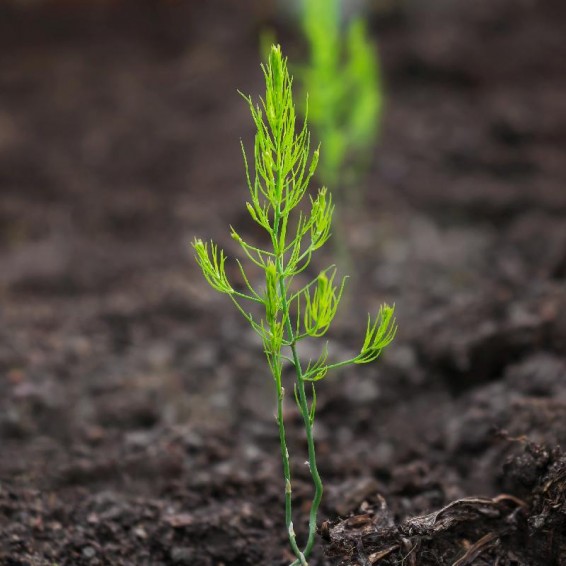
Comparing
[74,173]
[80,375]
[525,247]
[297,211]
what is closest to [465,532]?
[80,375]

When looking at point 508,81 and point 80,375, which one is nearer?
point 80,375

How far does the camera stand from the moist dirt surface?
198 cm

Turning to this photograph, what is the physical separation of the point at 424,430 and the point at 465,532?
815mm

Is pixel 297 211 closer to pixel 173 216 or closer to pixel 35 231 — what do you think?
pixel 173 216

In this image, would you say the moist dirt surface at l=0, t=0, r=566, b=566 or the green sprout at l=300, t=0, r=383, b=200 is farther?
the green sprout at l=300, t=0, r=383, b=200

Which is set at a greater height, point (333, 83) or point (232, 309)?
point (333, 83)

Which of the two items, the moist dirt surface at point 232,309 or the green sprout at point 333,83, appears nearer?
the moist dirt surface at point 232,309

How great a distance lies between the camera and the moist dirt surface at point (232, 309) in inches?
78.0

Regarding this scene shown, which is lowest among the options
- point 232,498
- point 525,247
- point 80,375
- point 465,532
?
point 465,532

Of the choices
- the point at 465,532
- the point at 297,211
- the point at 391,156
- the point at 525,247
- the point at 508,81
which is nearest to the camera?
the point at 465,532

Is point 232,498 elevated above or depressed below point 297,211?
below

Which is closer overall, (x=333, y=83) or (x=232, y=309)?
(x=333, y=83)

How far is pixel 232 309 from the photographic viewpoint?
3416 mm

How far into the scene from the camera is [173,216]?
163 inches
